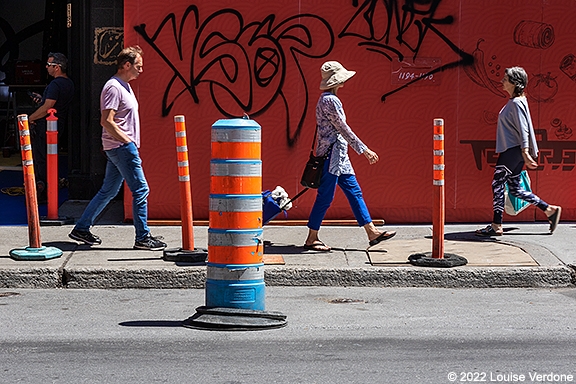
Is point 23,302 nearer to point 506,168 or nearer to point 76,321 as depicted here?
point 76,321

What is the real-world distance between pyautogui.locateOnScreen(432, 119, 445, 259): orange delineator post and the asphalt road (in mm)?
530

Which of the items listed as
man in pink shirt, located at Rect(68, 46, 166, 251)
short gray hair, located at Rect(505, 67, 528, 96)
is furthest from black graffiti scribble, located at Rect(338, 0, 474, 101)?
man in pink shirt, located at Rect(68, 46, 166, 251)

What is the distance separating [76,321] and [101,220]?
3.98 meters

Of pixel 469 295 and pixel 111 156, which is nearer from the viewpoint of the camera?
pixel 469 295

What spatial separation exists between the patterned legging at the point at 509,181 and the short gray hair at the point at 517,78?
584 mm

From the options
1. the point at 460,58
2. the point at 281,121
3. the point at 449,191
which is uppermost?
the point at 460,58

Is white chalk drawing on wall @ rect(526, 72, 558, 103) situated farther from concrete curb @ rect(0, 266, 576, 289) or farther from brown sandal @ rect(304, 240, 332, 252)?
brown sandal @ rect(304, 240, 332, 252)

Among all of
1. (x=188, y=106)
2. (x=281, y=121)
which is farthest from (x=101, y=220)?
(x=281, y=121)

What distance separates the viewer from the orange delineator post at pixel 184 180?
8.23 meters

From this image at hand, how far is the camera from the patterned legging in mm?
9461

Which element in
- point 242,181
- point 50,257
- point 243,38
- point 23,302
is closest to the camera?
point 242,181

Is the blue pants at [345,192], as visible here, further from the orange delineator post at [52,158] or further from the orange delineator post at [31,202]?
the orange delineator post at [52,158]

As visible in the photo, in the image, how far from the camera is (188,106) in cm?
1019

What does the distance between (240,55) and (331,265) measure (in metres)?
2.92
